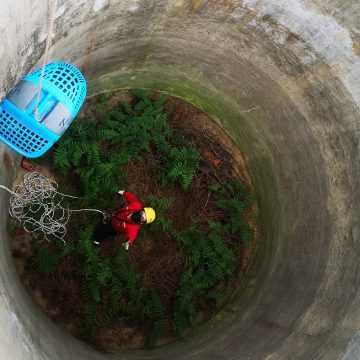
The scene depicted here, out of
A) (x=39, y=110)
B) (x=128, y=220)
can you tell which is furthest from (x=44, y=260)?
(x=39, y=110)

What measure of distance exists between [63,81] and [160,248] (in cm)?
385

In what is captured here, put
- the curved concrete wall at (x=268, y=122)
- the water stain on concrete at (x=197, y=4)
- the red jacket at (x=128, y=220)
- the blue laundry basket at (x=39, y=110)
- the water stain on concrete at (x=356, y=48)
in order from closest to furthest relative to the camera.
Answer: the blue laundry basket at (x=39, y=110) < the curved concrete wall at (x=268, y=122) < the water stain on concrete at (x=356, y=48) < the water stain on concrete at (x=197, y=4) < the red jacket at (x=128, y=220)

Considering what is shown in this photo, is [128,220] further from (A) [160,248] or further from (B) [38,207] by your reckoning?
(A) [160,248]

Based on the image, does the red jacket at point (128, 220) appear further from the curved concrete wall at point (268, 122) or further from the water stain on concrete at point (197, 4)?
the water stain on concrete at point (197, 4)

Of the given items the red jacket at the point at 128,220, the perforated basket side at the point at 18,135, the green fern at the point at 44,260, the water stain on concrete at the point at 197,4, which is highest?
the water stain on concrete at the point at 197,4

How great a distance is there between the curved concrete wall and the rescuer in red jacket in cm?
136

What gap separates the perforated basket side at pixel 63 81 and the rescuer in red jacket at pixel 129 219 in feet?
6.34

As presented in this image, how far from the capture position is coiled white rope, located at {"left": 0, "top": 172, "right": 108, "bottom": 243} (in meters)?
5.43

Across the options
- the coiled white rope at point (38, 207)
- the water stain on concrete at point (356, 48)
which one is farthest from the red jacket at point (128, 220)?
the water stain on concrete at point (356, 48)

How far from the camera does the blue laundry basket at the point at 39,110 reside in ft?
10.9

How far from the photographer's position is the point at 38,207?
5.87m

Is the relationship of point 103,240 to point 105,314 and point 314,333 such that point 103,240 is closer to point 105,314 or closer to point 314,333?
point 105,314

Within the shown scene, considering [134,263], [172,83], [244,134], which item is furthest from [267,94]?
[134,263]

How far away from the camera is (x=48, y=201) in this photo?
19.8 feet
